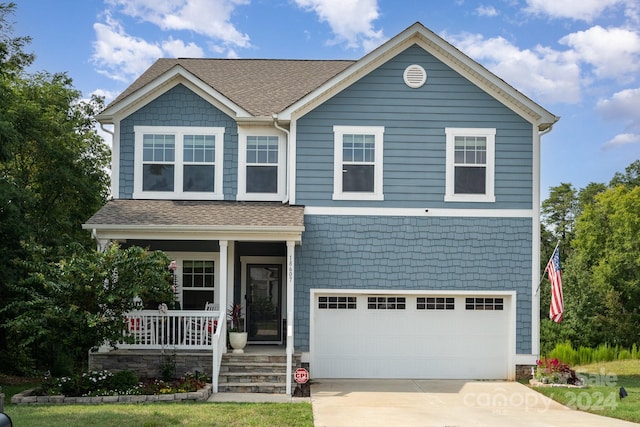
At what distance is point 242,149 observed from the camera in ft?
53.7

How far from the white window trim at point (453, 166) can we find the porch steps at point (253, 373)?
16.7 feet

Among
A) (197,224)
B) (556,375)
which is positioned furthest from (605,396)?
(197,224)

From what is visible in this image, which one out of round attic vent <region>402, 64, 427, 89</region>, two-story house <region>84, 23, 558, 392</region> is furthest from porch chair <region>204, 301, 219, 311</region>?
round attic vent <region>402, 64, 427, 89</region>

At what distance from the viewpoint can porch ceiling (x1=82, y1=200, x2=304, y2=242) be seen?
14.6 meters

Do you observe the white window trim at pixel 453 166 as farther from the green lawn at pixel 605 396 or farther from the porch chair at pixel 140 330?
the porch chair at pixel 140 330

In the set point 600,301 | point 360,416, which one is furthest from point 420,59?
point 600,301

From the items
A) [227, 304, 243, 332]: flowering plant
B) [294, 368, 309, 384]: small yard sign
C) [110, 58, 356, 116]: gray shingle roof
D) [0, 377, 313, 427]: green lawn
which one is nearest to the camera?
[0, 377, 313, 427]: green lawn

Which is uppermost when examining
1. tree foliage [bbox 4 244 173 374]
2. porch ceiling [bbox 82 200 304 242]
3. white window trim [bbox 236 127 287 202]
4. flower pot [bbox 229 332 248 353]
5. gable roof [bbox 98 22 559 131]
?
gable roof [bbox 98 22 559 131]

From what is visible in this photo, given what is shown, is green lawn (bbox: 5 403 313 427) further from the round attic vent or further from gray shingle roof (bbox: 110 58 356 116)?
the round attic vent

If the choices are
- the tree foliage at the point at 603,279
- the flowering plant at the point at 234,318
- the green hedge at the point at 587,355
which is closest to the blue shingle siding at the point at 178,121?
the flowering plant at the point at 234,318

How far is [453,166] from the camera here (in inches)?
630

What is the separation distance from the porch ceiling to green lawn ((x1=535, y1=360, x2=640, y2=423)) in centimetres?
608

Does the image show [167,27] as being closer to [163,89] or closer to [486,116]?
[163,89]

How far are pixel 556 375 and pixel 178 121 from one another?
10.1 m
